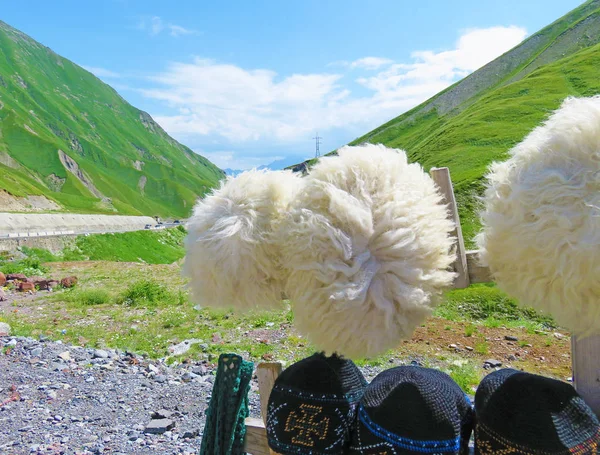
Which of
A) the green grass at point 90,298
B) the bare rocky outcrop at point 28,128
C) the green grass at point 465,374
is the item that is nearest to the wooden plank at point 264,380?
the green grass at point 465,374

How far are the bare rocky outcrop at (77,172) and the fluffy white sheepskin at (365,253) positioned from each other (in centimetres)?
8886

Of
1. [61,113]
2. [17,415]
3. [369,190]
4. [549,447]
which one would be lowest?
[17,415]

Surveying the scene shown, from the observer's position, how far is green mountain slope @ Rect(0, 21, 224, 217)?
74.1m

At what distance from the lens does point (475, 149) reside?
26.6 m

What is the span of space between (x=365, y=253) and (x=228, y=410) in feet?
2.87

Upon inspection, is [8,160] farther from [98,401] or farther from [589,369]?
[589,369]

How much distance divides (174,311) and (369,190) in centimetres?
969

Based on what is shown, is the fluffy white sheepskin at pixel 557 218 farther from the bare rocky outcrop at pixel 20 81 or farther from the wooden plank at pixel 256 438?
the bare rocky outcrop at pixel 20 81

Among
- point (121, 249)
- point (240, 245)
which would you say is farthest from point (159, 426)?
point (121, 249)

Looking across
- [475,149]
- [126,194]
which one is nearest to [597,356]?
[475,149]

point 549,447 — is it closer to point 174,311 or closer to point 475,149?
point 174,311

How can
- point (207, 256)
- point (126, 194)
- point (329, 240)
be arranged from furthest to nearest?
1. point (126, 194)
2. point (207, 256)
3. point (329, 240)

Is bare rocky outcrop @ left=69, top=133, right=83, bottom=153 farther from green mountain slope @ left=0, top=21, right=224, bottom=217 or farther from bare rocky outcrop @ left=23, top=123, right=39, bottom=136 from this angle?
bare rocky outcrop @ left=23, top=123, right=39, bottom=136

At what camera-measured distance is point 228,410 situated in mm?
1582
